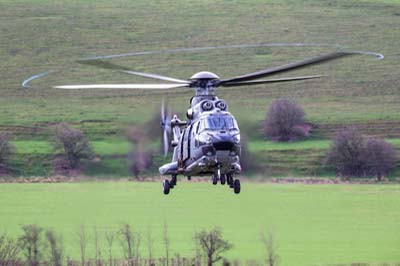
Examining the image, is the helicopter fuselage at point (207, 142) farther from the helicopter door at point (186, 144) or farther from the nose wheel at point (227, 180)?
the nose wheel at point (227, 180)

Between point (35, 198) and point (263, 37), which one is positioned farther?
point (263, 37)

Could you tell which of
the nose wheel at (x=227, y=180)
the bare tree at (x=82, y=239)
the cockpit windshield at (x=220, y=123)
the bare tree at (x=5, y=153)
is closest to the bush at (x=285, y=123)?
the bare tree at (x=5, y=153)

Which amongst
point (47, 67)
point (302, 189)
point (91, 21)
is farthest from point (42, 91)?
point (302, 189)

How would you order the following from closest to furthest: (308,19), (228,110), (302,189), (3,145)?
(228,110), (302,189), (3,145), (308,19)

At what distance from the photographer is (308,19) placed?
188 meters

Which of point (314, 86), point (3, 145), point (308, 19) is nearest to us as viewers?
point (3, 145)

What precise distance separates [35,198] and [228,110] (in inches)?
2459

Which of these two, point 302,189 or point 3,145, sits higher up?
point 3,145

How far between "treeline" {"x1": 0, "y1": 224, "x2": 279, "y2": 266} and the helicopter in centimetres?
4534

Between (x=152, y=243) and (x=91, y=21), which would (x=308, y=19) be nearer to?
(x=91, y=21)

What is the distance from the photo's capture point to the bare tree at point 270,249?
292ft

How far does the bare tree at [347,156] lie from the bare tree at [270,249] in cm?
2306

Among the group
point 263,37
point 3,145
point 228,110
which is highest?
point 263,37

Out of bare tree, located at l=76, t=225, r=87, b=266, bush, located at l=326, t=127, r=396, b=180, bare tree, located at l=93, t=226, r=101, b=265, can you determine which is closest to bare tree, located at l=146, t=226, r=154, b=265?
bare tree, located at l=93, t=226, r=101, b=265
